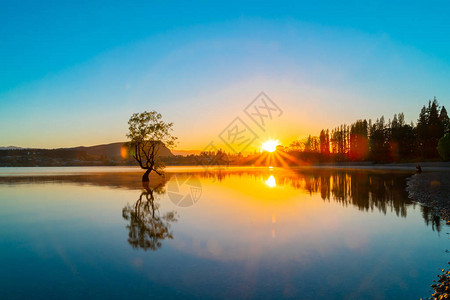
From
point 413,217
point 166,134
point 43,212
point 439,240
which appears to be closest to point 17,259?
point 43,212

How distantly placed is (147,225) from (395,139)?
400ft

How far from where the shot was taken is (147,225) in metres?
15.4

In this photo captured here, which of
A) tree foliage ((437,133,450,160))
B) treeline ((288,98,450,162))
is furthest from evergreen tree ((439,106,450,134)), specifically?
tree foliage ((437,133,450,160))

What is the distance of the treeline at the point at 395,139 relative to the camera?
99000 millimetres

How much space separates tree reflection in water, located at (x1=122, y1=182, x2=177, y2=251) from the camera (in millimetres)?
12234

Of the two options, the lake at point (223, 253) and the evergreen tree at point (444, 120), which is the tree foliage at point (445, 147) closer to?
the evergreen tree at point (444, 120)

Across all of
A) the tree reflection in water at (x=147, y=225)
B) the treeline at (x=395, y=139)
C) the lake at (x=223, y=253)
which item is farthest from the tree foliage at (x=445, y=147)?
the tree reflection in water at (x=147, y=225)

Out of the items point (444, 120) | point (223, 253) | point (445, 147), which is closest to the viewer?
point (223, 253)

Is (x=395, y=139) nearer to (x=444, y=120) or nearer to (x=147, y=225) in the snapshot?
(x=444, y=120)

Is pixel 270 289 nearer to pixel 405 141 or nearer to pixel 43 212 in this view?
pixel 43 212

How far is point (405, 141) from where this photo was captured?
111 metres

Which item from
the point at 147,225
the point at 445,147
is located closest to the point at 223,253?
the point at 147,225

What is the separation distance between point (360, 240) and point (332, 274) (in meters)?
4.49

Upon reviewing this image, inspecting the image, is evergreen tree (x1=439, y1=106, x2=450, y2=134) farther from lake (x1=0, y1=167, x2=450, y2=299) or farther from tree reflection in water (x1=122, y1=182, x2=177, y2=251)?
tree reflection in water (x1=122, y1=182, x2=177, y2=251)
